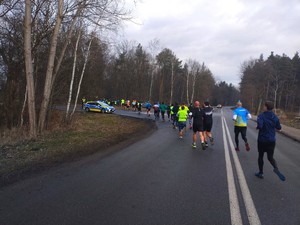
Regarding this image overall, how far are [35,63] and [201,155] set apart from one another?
1327cm

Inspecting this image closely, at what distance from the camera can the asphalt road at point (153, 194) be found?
13.9 ft

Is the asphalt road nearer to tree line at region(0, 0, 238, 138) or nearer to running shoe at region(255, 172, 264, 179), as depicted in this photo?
running shoe at region(255, 172, 264, 179)

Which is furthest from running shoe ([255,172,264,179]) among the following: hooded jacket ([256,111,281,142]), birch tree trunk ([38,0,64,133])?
birch tree trunk ([38,0,64,133])

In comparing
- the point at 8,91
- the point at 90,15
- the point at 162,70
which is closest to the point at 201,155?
the point at 90,15

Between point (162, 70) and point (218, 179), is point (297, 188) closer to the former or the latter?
point (218, 179)

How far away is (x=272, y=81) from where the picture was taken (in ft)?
258

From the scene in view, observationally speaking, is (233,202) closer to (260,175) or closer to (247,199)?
(247,199)

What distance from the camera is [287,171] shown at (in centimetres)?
765

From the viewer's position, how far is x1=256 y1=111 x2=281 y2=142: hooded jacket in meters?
6.67

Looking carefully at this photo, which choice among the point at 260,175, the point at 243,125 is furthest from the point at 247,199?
the point at 243,125

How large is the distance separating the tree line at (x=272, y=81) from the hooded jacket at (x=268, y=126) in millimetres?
63161

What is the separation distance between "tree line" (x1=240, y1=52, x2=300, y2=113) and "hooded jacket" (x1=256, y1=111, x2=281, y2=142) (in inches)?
2487

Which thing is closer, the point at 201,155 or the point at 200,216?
the point at 200,216

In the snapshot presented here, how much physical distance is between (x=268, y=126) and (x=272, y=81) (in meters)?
78.8
